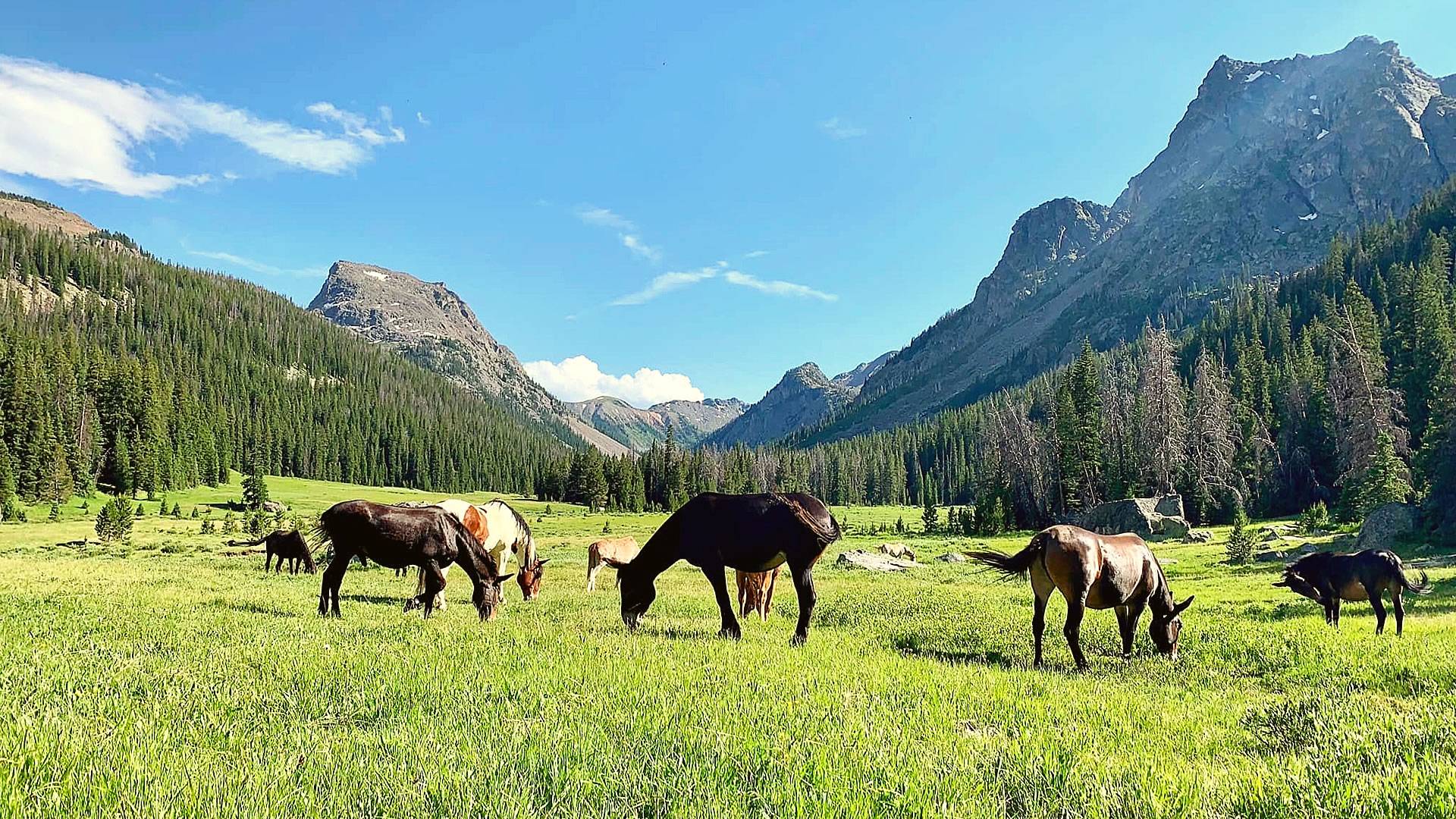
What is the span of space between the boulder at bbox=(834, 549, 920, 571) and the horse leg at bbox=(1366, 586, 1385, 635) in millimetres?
21306

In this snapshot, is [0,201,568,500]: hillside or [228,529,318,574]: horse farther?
[0,201,568,500]: hillside

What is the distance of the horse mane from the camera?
40.1 ft

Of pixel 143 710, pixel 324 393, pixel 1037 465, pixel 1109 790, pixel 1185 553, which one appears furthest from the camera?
pixel 324 393

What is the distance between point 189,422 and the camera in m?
117

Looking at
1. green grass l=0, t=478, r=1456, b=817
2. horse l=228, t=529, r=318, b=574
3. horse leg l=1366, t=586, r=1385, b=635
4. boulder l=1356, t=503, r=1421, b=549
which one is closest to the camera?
green grass l=0, t=478, r=1456, b=817

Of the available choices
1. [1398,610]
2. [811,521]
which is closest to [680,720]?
[811,521]

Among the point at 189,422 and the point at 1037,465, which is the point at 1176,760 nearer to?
the point at 1037,465

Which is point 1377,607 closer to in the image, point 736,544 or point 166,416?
point 736,544

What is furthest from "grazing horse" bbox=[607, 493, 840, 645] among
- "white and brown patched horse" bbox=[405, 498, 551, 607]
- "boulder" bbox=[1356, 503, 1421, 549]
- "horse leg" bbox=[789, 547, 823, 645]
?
"boulder" bbox=[1356, 503, 1421, 549]

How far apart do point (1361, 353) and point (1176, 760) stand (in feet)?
269

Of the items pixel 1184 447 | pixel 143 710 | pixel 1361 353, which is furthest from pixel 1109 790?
pixel 1361 353

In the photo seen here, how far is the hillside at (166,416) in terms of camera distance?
83125 millimetres

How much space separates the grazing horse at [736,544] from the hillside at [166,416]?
90558 millimetres

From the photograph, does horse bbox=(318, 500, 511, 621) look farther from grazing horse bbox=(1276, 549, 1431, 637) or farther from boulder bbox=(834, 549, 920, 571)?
boulder bbox=(834, 549, 920, 571)
